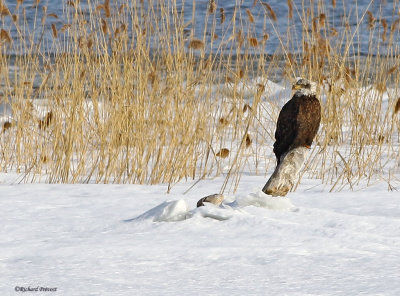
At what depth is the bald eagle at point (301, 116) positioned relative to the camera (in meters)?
1.96

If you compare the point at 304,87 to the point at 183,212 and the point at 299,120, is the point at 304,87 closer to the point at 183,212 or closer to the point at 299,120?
the point at 299,120

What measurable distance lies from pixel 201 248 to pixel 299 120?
507 mm

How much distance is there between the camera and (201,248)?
166cm

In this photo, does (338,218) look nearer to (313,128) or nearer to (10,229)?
(313,128)

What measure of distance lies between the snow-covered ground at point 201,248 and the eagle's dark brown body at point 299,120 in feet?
0.67

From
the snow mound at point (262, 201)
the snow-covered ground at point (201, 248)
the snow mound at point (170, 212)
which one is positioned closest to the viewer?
the snow-covered ground at point (201, 248)

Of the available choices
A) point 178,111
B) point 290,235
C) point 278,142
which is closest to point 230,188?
point 178,111

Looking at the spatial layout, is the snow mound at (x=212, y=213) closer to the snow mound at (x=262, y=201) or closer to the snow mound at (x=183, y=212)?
the snow mound at (x=183, y=212)

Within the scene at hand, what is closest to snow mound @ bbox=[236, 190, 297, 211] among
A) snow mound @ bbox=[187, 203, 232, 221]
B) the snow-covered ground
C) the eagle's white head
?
the snow-covered ground

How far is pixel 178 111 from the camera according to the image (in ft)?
10.7

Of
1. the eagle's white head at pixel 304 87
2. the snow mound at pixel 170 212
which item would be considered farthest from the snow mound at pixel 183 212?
the eagle's white head at pixel 304 87

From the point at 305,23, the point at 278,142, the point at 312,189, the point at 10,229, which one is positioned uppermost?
the point at 305,23

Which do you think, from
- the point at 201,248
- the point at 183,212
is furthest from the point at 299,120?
the point at 201,248

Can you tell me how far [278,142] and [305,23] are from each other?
4.74 ft
